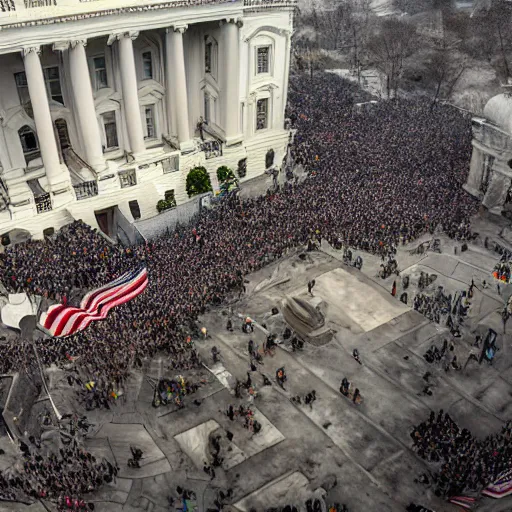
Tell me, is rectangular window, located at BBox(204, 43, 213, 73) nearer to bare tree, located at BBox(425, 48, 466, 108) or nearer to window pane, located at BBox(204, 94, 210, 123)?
window pane, located at BBox(204, 94, 210, 123)

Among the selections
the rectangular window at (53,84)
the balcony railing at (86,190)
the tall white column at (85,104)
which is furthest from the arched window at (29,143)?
the balcony railing at (86,190)

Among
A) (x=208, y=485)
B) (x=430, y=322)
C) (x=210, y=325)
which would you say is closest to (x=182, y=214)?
(x=210, y=325)

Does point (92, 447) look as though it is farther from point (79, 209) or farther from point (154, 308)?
point (79, 209)

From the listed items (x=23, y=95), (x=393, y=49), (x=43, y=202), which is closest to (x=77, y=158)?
(x=23, y=95)

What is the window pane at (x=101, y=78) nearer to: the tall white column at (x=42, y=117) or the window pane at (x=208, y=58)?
the tall white column at (x=42, y=117)

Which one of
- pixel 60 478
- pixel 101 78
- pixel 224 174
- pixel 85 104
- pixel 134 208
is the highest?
pixel 101 78

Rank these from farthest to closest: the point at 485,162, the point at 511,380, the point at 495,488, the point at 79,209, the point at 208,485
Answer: the point at 485,162, the point at 79,209, the point at 511,380, the point at 208,485, the point at 495,488

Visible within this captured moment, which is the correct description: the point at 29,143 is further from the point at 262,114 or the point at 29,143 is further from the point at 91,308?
the point at 91,308
